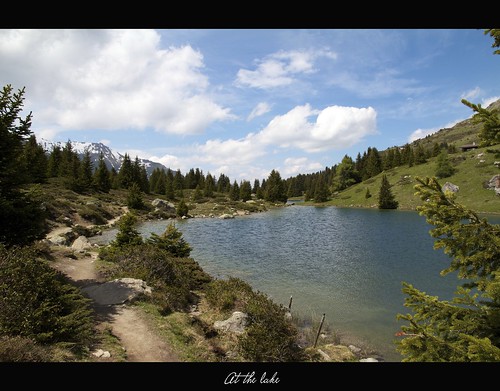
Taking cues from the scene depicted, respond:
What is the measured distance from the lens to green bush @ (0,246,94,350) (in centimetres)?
917

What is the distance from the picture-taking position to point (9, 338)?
27.6 ft

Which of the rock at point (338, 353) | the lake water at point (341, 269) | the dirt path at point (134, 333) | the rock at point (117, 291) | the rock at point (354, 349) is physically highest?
the rock at point (117, 291)

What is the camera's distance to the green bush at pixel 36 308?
9.17 m

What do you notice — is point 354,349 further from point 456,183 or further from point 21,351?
point 456,183

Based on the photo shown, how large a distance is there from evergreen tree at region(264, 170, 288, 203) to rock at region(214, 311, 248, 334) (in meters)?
114

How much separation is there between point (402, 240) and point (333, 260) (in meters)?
16.5

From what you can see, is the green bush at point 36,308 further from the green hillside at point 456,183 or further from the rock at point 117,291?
the green hillside at point 456,183

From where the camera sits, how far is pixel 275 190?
12900 centimetres

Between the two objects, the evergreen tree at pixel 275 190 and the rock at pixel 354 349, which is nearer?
the rock at pixel 354 349

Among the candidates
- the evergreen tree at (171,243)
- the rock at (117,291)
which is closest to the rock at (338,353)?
the rock at (117,291)

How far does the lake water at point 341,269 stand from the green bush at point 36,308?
47.0 feet
